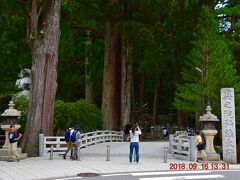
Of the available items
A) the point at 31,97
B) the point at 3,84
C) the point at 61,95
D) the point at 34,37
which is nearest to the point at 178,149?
the point at 31,97

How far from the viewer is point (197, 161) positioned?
17.5 metres

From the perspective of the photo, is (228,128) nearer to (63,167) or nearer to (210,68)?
(63,167)

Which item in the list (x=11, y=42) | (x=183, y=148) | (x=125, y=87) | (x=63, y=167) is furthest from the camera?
(x=125, y=87)

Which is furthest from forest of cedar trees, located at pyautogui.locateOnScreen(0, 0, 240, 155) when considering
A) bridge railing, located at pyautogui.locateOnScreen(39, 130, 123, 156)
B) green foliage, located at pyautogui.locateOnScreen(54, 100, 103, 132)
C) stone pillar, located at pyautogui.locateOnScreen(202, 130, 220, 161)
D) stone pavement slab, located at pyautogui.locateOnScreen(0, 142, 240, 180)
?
stone pillar, located at pyautogui.locateOnScreen(202, 130, 220, 161)

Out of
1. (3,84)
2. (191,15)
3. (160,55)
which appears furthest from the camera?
(160,55)

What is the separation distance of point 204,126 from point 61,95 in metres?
26.1

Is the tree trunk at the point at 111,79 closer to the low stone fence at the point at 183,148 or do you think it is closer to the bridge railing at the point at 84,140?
the bridge railing at the point at 84,140

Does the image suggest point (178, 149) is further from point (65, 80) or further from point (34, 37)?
point (65, 80)

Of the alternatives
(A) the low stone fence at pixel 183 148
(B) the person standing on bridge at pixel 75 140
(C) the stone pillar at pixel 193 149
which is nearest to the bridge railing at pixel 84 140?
(B) the person standing on bridge at pixel 75 140

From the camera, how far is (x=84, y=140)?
74.8 ft

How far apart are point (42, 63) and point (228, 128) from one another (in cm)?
977

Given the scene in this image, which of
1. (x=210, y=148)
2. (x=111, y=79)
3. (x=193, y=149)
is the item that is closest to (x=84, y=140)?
(x=193, y=149)

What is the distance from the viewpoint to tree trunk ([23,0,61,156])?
20.0 meters

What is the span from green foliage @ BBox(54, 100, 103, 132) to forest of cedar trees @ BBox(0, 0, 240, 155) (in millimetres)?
3324
